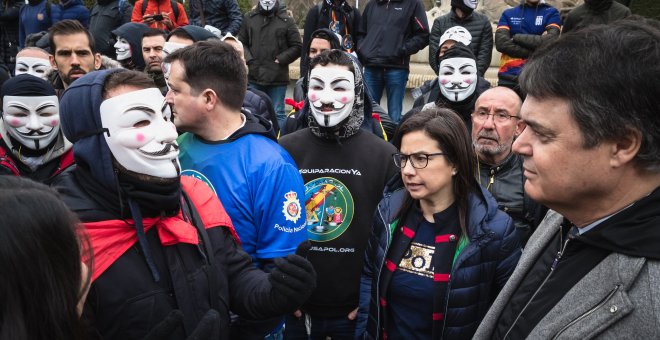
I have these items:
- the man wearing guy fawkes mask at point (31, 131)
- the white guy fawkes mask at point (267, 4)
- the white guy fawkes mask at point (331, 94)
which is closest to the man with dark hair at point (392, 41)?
the white guy fawkes mask at point (267, 4)

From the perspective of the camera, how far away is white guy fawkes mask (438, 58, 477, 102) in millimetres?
4938

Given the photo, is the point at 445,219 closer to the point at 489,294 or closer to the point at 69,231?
the point at 489,294

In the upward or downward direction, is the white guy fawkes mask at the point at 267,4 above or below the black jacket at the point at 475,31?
above

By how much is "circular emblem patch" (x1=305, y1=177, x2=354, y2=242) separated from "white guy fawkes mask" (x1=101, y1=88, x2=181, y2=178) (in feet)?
4.51

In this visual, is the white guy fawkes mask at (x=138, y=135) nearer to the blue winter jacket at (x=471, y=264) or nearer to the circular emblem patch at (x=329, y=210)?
the blue winter jacket at (x=471, y=264)

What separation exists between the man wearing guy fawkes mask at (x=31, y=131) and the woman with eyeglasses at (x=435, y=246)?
6.96ft

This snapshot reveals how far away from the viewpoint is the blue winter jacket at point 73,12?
8445 mm

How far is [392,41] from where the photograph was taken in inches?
294

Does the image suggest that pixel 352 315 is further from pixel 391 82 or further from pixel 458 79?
pixel 391 82

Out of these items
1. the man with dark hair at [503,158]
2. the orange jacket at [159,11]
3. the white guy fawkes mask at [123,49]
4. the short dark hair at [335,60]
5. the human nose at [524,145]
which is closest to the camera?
the human nose at [524,145]

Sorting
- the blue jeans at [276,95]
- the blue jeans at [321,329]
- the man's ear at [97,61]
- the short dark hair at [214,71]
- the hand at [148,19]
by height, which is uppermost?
the short dark hair at [214,71]

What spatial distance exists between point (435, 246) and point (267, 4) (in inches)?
238

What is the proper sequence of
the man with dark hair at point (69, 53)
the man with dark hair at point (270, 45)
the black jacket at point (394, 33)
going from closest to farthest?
the man with dark hair at point (69, 53)
the black jacket at point (394, 33)
the man with dark hair at point (270, 45)

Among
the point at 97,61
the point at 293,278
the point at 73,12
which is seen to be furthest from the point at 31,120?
the point at 73,12
